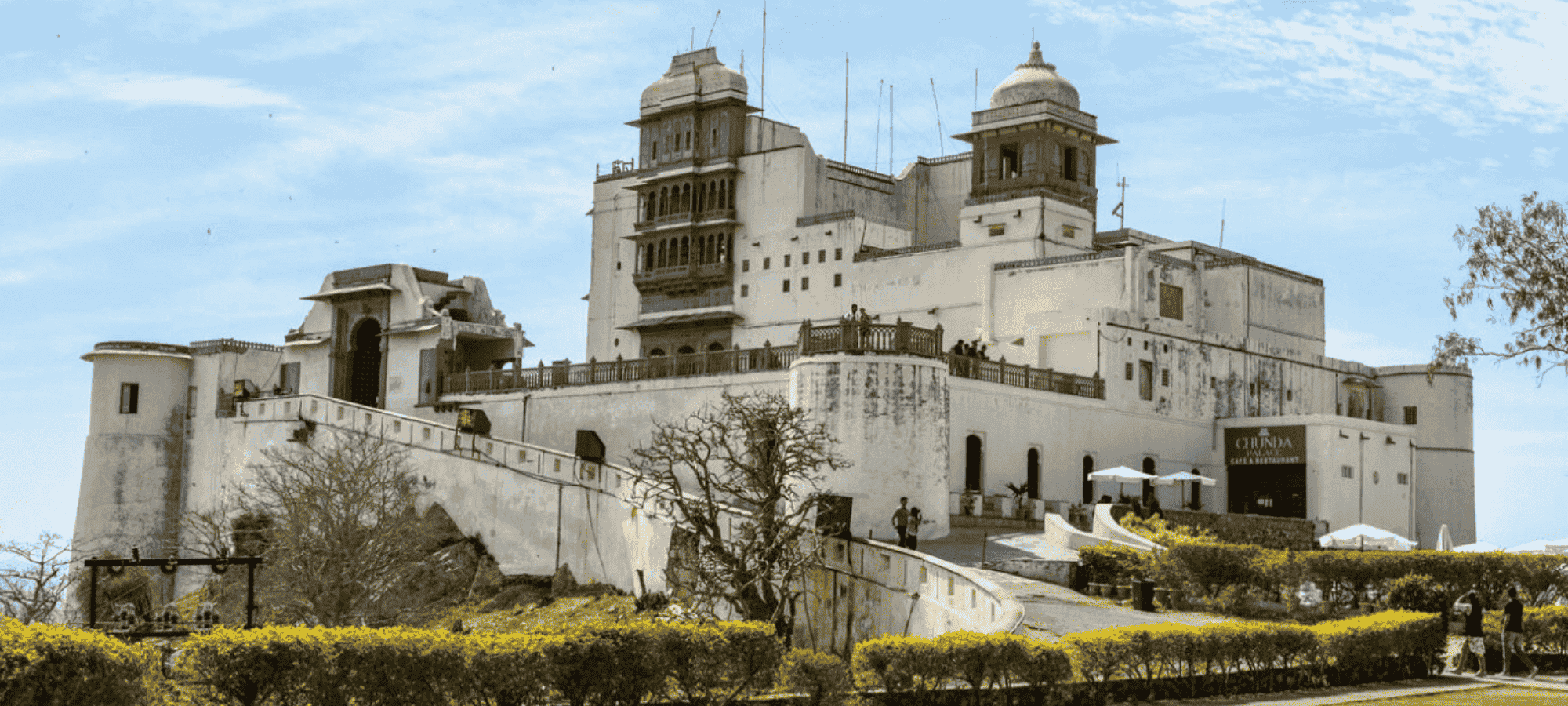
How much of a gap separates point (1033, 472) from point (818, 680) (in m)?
28.5

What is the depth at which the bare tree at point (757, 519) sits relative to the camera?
2909 centimetres

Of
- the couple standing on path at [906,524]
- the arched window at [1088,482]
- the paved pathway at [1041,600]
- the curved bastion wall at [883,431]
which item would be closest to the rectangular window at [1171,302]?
the arched window at [1088,482]

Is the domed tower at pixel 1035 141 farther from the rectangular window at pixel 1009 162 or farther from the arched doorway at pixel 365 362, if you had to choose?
the arched doorway at pixel 365 362

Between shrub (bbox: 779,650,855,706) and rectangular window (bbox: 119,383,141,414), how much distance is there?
47.0m

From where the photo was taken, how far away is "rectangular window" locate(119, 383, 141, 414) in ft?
191

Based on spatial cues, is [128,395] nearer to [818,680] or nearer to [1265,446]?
[1265,446]

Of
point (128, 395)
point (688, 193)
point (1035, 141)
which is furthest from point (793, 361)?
point (128, 395)

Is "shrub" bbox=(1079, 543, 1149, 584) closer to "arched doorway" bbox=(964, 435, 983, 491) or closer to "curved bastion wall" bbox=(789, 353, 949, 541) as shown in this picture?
"curved bastion wall" bbox=(789, 353, 949, 541)

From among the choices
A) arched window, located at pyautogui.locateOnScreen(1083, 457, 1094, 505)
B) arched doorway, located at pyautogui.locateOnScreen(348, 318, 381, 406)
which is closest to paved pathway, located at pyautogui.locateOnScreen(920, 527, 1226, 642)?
arched window, located at pyautogui.locateOnScreen(1083, 457, 1094, 505)

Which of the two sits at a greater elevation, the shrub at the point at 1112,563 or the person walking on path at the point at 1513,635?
the shrub at the point at 1112,563

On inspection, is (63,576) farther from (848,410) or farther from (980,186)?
(980,186)

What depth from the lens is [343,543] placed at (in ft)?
127

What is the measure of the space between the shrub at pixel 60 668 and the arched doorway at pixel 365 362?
153ft

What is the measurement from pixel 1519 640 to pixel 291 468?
37.0 m
